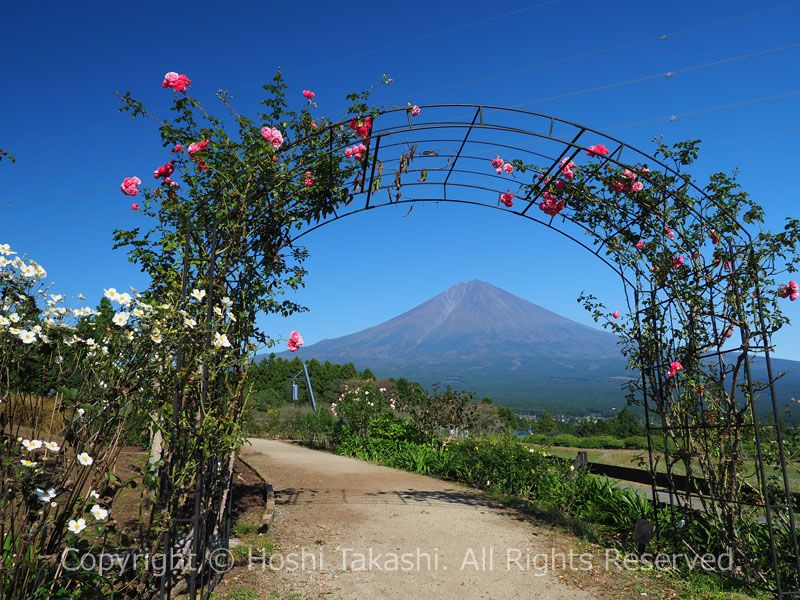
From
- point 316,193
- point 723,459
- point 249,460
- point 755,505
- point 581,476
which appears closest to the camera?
point 755,505

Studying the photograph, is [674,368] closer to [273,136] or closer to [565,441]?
[273,136]

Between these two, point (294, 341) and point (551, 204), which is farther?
point (551, 204)

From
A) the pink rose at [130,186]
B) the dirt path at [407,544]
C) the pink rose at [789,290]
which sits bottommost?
the dirt path at [407,544]

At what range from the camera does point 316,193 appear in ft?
16.1

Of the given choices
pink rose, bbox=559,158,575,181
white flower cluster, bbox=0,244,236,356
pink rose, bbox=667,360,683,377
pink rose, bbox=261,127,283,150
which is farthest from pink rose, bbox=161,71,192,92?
pink rose, bbox=667,360,683,377

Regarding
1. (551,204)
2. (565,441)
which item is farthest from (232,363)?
(565,441)

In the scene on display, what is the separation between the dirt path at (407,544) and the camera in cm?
416

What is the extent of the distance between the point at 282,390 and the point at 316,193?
21208 mm

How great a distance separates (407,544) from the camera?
5203 mm

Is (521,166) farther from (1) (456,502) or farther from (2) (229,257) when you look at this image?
(1) (456,502)

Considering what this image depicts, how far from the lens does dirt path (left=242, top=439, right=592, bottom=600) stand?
416cm

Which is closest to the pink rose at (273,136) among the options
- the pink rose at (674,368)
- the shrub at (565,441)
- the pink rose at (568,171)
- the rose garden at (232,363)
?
the rose garden at (232,363)

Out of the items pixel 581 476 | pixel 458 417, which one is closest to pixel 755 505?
pixel 581 476

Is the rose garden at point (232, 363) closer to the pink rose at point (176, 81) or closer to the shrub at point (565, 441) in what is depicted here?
the pink rose at point (176, 81)
